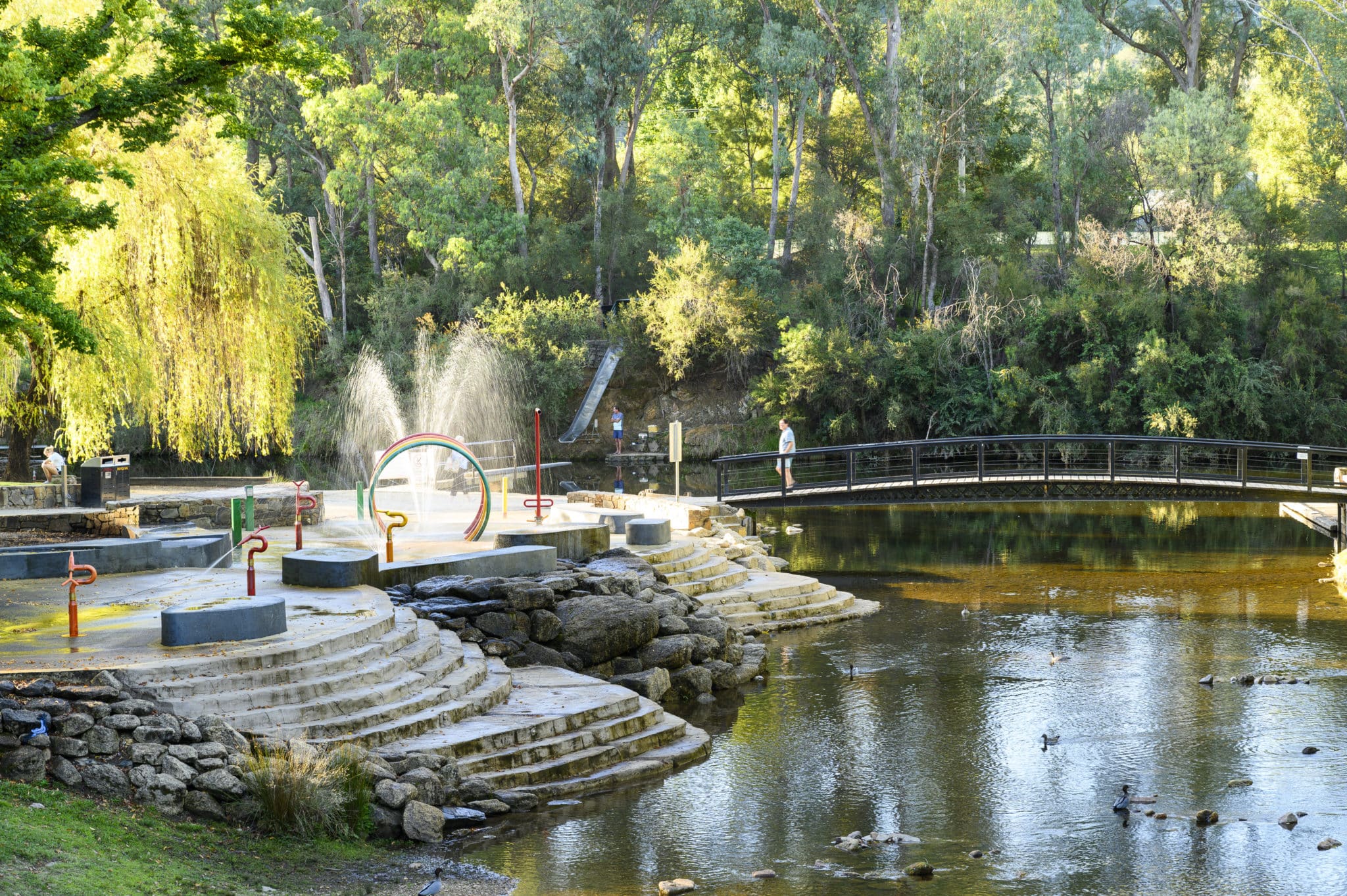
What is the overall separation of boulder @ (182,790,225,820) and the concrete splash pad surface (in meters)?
1.42

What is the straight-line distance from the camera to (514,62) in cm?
4847

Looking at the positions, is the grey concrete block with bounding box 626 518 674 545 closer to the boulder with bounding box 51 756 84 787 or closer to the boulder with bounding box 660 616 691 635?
the boulder with bounding box 660 616 691 635

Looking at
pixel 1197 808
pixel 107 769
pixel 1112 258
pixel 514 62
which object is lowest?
pixel 1197 808

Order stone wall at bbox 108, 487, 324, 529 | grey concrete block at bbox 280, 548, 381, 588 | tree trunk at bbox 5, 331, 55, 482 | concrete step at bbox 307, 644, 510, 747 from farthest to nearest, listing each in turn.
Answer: stone wall at bbox 108, 487, 324, 529
tree trunk at bbox 5, 331, 55, 482
grey concrete block at bbox 280, 548, 381, 588
concrete step at bbox 307, 644, 510, 747

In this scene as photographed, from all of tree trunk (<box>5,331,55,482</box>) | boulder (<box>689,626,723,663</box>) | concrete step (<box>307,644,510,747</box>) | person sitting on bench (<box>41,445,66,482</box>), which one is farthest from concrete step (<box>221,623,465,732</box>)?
person sitting on bench (<box>41,445,66,482</box>)

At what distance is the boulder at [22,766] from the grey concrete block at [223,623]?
2044mm

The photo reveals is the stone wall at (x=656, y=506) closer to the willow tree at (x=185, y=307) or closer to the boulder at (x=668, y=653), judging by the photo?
the boulder at (x=668, y=653)

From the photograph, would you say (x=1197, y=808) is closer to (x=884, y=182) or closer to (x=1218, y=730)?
(x=1218, y=730)

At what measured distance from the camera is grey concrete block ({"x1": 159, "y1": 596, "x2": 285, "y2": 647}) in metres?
11.6

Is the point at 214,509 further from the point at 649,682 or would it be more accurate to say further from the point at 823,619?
the point at 823,619

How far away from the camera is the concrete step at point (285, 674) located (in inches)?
425

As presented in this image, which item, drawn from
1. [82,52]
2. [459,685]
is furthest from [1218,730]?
[82,52]

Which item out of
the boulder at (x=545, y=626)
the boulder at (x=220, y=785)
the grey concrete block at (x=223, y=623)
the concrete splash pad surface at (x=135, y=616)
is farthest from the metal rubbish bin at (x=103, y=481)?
the boulder at (x=220, y=785)

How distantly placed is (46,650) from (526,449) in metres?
31.7
